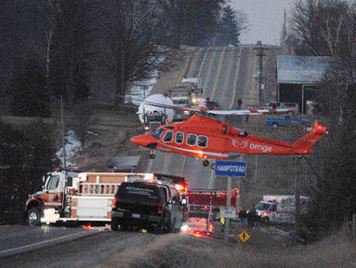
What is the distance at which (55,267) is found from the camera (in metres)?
19.1

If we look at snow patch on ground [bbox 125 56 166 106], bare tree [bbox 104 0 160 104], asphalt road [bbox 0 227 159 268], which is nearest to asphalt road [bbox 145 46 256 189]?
snow patch on ground [bbox 125 56 166 106]

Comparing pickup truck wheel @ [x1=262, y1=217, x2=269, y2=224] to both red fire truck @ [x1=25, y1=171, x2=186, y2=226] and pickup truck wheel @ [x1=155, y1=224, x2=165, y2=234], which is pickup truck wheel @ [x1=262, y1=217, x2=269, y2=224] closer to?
red fire truck @ [x1=25, y1=171, x2=186, y2=226]

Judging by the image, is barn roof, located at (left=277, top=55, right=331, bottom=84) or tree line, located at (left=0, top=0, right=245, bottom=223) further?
barn roof, located at (left=277, top=55, right=331, bottom=84)

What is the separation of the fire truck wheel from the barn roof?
192 ft

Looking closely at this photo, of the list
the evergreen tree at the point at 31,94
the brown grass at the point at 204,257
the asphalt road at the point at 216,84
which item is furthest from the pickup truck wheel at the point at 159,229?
the evergreen tree at the point at 31,94

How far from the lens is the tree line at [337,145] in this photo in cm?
4622

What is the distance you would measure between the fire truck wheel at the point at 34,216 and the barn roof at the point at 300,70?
5855 centimetres

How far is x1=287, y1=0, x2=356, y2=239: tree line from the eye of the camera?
4622 cm

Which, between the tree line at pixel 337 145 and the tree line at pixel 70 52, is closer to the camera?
the tree line at pixel 337 145

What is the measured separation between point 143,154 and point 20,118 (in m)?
12.1

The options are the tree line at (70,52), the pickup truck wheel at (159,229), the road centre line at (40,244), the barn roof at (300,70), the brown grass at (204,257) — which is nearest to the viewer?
the brown grass at (204,257)

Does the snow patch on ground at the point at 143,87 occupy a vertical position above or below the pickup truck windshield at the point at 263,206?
above

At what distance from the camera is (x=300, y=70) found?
99.9 meters

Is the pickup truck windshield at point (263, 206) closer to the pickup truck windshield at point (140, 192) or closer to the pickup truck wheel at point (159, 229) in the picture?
the pickup truck windshield at point (140, 192)
